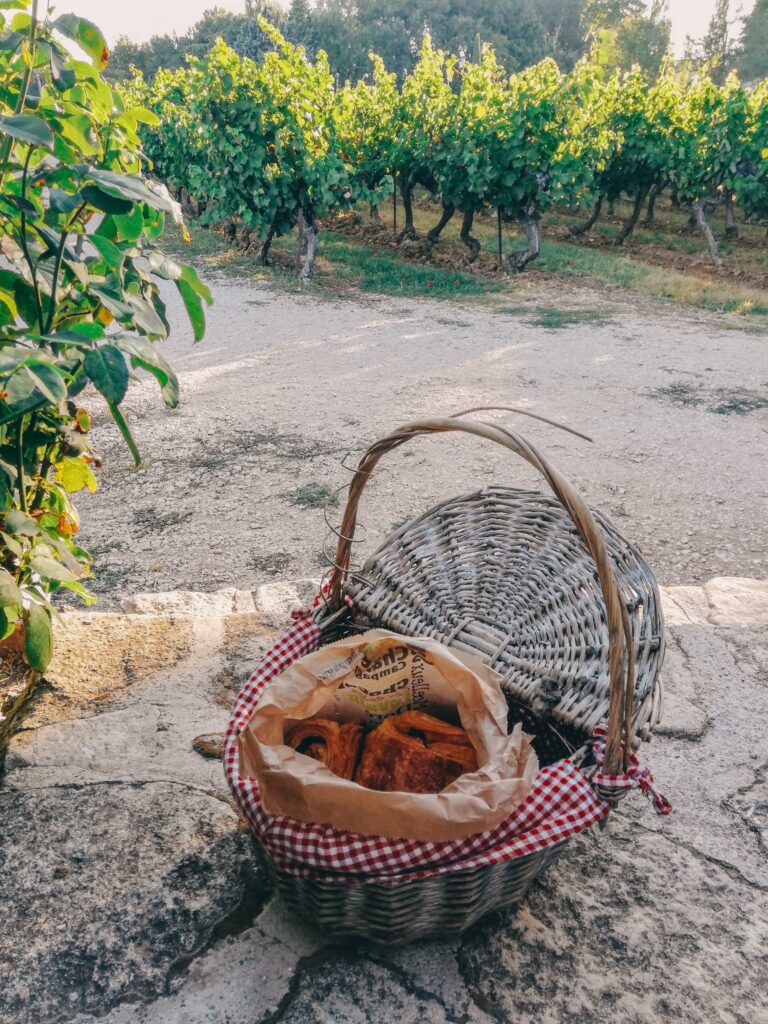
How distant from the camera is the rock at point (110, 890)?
1.38m

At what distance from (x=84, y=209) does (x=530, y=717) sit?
147 cm

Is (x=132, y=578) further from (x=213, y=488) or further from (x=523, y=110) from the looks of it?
(x=523, y=110)

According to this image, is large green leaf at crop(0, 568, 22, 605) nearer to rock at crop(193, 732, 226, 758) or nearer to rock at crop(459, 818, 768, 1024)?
rock at crop(193, 732, 226, 758)

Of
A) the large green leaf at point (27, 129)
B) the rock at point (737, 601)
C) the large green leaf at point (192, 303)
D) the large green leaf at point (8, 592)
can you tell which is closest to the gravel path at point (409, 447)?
the rock at point (737, 601)

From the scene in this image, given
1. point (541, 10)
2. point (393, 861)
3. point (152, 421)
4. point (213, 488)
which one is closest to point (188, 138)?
point (152, 421)

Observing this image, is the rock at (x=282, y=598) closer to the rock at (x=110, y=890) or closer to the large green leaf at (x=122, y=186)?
the rock at (x=110, y=890)

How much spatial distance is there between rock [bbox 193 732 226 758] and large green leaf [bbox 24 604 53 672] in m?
0.45

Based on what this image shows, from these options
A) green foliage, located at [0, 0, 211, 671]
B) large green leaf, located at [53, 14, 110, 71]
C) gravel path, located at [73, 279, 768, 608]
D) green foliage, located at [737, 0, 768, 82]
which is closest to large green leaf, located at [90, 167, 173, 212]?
green foliage, located at [0, 0, 211, 671]

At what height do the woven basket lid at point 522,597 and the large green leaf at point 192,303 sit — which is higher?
the large green leaf at point 192,303

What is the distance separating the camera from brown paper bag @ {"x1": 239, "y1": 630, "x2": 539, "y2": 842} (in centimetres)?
128

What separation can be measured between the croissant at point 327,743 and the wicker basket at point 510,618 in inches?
9.4

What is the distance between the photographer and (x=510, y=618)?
1.91 meters

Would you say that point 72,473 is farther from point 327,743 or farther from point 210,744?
point 327,743

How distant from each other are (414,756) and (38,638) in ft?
2.89
